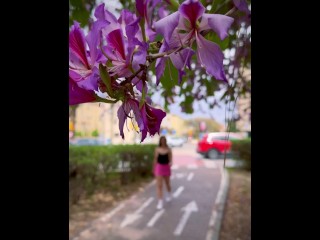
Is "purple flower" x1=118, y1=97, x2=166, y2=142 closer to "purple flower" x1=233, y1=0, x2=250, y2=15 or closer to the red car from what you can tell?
"purple flower" x1=233, y1=0, x2=250, y2=15

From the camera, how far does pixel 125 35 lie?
2.20 ft

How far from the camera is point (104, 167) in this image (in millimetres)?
12227

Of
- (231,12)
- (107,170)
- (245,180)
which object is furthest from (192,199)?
(231,12)

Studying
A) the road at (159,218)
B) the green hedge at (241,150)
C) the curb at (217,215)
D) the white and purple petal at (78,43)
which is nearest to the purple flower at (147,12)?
the white and purple petal at (78,43)

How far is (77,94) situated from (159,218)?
868 cm

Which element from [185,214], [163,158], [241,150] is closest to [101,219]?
[185,214]

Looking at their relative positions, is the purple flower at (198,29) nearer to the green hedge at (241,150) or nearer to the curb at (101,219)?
the curb at (101,219)

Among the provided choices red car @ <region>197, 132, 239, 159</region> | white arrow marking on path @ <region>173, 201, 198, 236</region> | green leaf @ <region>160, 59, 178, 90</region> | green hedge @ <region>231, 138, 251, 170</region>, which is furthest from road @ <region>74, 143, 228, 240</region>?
red car @ <region>197, 132, 239, 159</region>

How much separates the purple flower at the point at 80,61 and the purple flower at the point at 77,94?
0.03ft

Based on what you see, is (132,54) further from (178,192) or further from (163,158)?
(178,192)

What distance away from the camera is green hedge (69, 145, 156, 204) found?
10.5 meters

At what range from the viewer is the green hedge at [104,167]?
34.6 feet
